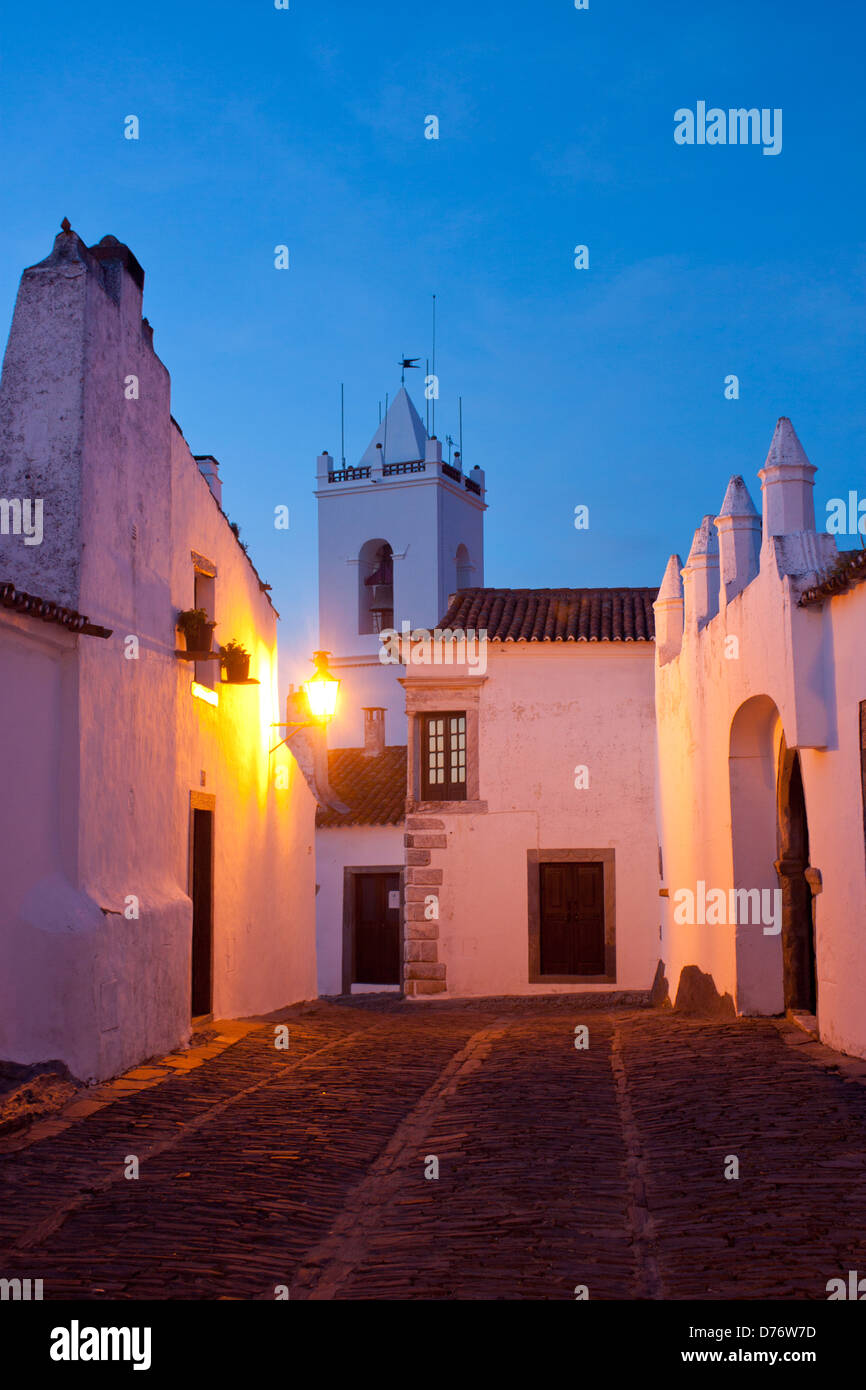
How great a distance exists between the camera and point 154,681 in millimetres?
10930

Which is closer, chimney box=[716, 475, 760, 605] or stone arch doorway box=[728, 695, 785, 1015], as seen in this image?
stone arch doorway box=[728, 695, 785, 1015]

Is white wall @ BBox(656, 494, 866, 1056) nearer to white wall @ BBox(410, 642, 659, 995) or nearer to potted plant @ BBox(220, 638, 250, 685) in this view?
white wall @ BBox(410, 642, 659, 995)

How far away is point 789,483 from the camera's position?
10.9 meters

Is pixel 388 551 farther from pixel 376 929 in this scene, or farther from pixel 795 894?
pixel 795 894

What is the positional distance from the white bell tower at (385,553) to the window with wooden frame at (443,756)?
16170mm

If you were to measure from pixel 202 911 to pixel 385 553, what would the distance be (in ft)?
89.8

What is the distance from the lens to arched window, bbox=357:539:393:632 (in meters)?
38.7

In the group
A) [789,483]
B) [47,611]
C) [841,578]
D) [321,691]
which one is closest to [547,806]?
[321,691]

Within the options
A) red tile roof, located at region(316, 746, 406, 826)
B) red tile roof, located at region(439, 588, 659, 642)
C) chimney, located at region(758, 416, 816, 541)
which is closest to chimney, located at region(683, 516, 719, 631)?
chimney, located at region(758, 416, 816, 541)

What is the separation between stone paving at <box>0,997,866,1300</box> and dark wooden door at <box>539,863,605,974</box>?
903 cm

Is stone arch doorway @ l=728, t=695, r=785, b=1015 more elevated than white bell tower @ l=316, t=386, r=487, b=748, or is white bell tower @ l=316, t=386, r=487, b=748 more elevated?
white bell tower @ l=316, t=386, r=487, b=748

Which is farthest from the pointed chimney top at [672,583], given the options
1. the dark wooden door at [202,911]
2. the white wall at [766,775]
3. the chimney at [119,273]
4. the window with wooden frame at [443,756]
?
the chimney at [119,273]
